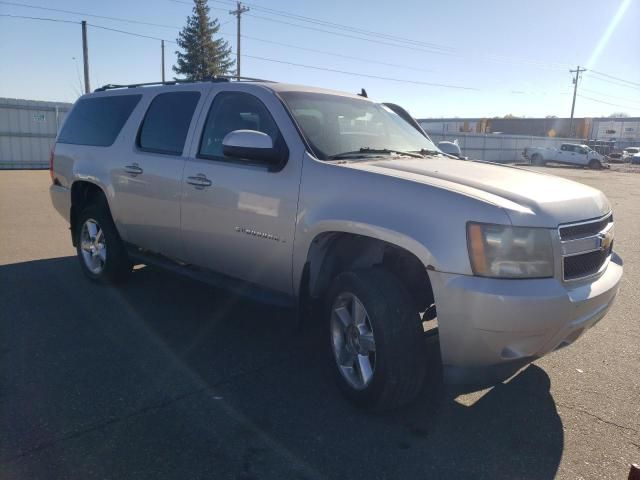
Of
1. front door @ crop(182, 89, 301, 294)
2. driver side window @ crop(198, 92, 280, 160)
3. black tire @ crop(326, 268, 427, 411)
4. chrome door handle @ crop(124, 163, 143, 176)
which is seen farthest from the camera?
chrome door handle @ crop(124, 163, 143, 176)

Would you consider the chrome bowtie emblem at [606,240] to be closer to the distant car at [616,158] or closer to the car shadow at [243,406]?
the car shadow at [243,406]

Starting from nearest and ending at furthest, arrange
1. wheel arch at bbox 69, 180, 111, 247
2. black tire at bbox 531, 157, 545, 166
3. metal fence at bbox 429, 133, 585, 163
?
wheel arch at bbox 69, 180, 111, 247, metal fence at bbox 429, 133, 585, 163, black tire at bbox 531, 157, 545, 166

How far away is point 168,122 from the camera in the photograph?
16.1 ft

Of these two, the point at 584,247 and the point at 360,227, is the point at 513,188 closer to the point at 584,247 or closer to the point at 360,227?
the point at 584,247

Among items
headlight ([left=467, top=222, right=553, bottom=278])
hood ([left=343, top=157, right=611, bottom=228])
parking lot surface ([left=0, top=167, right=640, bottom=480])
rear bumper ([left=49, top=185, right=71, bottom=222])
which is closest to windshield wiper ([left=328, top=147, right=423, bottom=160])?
hood ([left=343, top=157, right=611, bottom=228])

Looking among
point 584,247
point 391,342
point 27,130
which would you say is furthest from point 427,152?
point 27,130

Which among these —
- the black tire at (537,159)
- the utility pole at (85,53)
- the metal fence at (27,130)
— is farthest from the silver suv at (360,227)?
the black tire at (537,159)

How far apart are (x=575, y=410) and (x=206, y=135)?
3342 millimetres

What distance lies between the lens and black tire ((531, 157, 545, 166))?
143 ft

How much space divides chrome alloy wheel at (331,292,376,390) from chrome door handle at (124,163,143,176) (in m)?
2.52

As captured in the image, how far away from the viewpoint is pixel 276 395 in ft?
11.6

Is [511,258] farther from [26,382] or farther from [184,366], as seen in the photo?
[26,382]

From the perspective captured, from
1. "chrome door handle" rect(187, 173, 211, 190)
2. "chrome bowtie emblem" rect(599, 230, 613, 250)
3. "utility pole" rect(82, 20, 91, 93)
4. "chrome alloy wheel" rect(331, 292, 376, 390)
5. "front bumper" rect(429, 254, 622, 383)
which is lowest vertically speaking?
"chrome alloy wheel" rect(331, 292, 376, 390)

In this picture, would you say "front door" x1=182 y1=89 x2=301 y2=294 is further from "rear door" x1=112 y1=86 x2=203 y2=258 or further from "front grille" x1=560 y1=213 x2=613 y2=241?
"front grille" x1=560 y1=213 x2=613 y2=241
